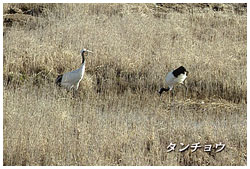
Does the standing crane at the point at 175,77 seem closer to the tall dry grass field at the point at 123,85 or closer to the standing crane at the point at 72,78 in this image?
the tall dry grass field at the point at 123,85

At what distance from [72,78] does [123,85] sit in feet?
3.20

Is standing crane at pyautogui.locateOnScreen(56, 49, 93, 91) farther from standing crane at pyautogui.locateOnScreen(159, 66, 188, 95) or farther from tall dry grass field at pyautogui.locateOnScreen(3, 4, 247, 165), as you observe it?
standing crane at pyautogui.locateOnScreen(159, 66, 188, 95)

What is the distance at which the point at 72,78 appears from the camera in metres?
7.21

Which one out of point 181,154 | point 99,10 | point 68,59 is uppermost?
point 99,10

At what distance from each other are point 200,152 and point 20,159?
6.50 ft

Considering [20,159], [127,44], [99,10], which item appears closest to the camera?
[20,159]

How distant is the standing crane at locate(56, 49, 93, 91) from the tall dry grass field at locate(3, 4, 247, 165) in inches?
7.1

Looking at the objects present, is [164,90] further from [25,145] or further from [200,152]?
[25,145]

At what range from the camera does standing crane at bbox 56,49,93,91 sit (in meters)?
7.18

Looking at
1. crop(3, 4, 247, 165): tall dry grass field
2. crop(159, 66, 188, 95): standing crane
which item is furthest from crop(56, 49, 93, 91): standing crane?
crop(159, 66, 188, 95): standing crane

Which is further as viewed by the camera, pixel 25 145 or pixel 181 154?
pixel 181 154

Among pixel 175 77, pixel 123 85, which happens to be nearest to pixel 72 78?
A: pixel 123 85

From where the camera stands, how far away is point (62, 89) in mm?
7238

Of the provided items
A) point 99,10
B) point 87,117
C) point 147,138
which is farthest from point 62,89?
point 99,10
